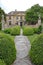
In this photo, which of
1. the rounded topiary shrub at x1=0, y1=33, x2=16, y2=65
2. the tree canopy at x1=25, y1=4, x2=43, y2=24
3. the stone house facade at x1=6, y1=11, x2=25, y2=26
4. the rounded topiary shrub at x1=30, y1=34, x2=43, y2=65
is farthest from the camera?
the stone house facade at x1=6, y1=11, x2=25, y2=26

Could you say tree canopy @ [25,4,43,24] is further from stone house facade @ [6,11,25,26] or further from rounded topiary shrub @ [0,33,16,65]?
rounded topiary shrub @ [0,33,16,65]

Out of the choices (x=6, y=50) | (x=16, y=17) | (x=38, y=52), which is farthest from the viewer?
(x=16, y=17)

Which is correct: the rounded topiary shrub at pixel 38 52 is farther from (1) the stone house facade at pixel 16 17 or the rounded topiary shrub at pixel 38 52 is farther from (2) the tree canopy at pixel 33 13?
(1) the stone house facade at pixel 16 17

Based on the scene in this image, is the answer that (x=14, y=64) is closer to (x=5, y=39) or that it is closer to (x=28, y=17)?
(x=5, y=39)

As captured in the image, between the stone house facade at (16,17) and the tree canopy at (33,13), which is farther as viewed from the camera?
the stone house facade at (16,17)

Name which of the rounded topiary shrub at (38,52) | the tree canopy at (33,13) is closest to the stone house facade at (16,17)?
the tree canopy at (33,13)

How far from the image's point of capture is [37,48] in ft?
32.1

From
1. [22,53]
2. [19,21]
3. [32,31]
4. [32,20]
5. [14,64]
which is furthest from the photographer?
[19,21]

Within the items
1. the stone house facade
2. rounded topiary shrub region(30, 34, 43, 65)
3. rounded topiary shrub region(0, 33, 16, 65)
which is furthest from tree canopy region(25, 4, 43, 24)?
rounded topiary shrub region(0, 33, 16, 65)

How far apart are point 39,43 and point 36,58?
72 centimetres

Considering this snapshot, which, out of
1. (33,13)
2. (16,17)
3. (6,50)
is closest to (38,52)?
(6,50)

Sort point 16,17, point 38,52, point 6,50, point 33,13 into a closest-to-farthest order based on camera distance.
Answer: point 6,50 < point 38,52 < point 33,13 < point 16,17

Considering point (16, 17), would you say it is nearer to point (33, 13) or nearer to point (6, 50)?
point (33, 13)

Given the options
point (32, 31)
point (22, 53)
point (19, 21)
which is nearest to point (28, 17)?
point (19, 21)
